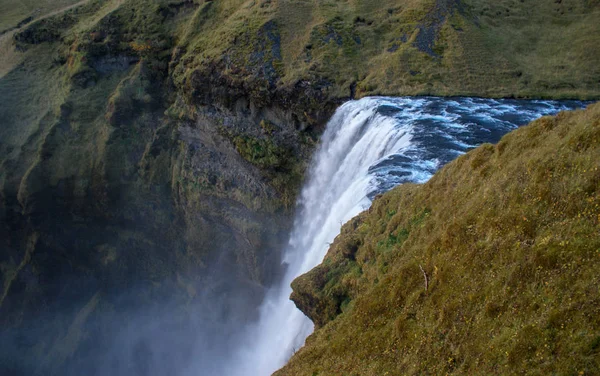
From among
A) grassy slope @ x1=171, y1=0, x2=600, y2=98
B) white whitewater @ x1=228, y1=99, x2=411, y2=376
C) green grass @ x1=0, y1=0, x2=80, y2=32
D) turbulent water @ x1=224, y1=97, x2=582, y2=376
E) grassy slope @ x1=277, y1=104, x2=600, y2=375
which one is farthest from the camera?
green grass @ x1=0, y1=0, x2=80, y2=32

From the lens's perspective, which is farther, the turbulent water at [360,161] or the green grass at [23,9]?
the green grass at [23,9]

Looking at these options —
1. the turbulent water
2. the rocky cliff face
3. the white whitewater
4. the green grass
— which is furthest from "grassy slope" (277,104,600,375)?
the green grass

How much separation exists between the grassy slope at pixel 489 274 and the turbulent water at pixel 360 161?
19.7 ft

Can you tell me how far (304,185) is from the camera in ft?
119

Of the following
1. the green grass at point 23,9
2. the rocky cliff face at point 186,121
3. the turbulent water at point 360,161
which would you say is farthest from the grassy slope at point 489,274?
the green grass at point 23,9

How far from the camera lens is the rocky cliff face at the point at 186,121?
37156 millimetres

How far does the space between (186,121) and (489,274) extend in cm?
3703

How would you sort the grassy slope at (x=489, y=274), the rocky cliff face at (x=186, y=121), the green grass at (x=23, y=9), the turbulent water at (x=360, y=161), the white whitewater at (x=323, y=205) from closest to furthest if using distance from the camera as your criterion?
1. the grassy slope at (x=489, y=274)
2. the turbulent water at (x=360, y=161)
3. the white whitewater at (x=323, y=205)
4. the rocky cliff face at (x=186, y=121)
5. the green grass at (x=23, y=9)

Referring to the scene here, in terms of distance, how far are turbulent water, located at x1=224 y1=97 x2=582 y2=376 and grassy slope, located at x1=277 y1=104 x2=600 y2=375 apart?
601 cm

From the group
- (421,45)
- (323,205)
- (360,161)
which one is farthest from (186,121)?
(360,161)

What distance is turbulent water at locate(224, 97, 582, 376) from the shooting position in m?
21.8

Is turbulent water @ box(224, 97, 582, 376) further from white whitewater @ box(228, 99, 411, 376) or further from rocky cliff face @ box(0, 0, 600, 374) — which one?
rocky cliff face @ box(0, 0, 600, 374)

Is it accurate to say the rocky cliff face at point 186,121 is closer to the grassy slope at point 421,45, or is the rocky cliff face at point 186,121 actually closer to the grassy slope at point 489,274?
the grassy slope at point 421,45

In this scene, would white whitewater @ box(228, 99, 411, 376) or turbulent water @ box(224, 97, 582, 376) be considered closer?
turbulent water @ box(224, 97, 582, 376)
